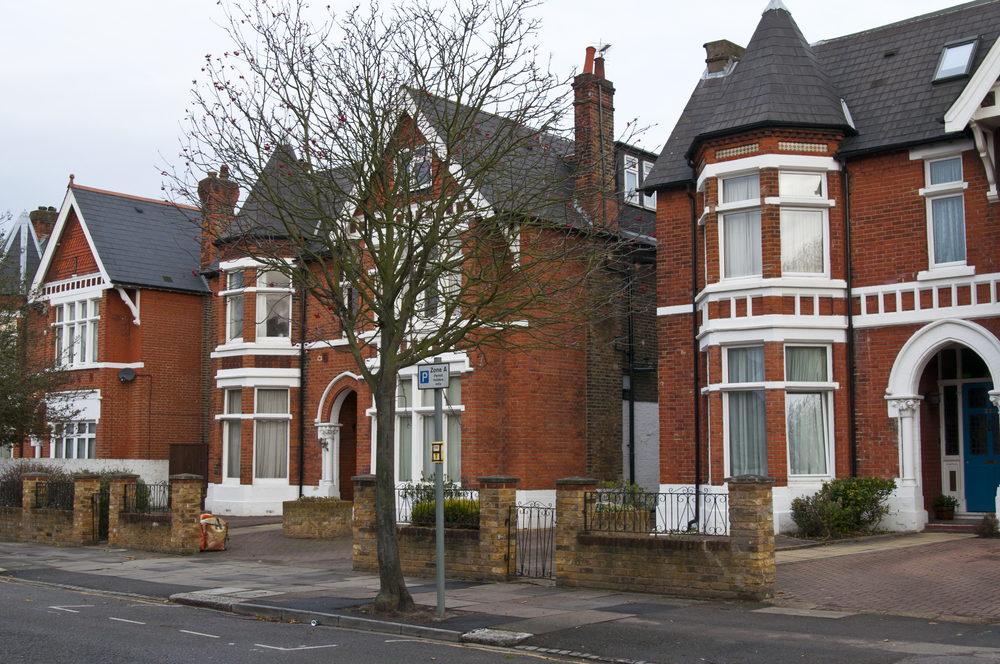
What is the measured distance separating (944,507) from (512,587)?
933 cm

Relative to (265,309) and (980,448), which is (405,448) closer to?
(265,309)

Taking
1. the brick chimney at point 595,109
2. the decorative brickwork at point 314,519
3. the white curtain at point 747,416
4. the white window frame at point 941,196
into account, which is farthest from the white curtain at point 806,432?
the decorative brickwork at point 314,519

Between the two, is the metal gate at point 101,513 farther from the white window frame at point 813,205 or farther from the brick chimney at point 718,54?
the brick chimney at point 718,54

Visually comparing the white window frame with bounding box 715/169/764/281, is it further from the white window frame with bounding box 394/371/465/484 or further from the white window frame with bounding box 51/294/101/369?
the white window frame with bounding box 51/294/101/369

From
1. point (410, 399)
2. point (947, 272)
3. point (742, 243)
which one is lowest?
point (410, 399)

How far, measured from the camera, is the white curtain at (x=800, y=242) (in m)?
18.7

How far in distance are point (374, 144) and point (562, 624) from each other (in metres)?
6.34

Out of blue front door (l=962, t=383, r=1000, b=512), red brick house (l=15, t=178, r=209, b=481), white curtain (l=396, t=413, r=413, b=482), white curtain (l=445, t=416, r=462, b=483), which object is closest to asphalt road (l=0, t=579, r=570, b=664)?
white curtain (l=445, t=416, r=462, b=483)

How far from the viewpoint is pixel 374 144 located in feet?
41.0

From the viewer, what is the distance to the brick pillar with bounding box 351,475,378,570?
15891mm

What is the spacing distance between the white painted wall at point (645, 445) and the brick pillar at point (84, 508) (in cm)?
1239

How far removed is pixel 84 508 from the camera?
2156 cm

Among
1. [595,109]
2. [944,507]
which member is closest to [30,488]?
[595,109]

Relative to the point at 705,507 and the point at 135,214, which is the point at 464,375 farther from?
the point at 135,214
